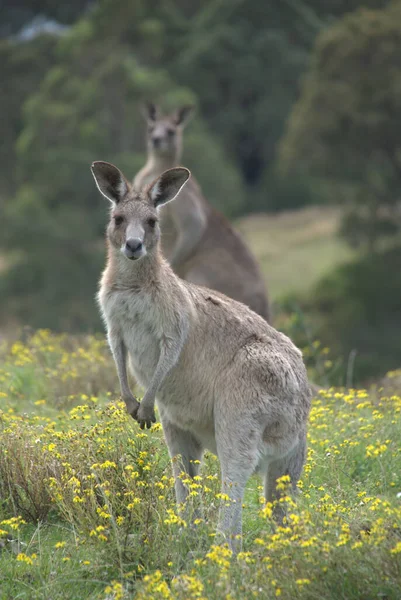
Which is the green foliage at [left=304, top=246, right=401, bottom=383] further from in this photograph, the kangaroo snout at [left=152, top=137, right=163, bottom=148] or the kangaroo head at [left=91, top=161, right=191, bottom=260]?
the kangaroo head at [left=91, top=161, right=191, bottom=260]

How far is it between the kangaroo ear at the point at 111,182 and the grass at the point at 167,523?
1156mm

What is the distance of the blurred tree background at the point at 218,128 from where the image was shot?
23.8 m

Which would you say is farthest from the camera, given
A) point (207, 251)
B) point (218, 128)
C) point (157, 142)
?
point (218, 128)

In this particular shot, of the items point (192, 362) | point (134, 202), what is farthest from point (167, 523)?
point (134, 202)

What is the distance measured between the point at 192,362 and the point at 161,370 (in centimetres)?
21

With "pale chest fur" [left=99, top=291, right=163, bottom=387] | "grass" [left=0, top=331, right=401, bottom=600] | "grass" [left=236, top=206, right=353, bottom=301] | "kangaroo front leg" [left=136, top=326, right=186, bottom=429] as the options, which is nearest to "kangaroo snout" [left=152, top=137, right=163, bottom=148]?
"grass" [left=0, top=331, right=401, bottom=600]

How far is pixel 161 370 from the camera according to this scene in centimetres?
524

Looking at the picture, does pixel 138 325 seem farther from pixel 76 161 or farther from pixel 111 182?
pixel 76 161

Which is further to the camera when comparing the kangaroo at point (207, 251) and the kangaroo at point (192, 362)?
the kangaroo at point (207, 251)

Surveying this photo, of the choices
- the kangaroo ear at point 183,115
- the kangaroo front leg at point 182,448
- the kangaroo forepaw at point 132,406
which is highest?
the kangaroo ear at point 183,115

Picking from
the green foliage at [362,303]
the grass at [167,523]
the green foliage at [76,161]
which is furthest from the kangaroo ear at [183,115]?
the green foliage at [76,161]

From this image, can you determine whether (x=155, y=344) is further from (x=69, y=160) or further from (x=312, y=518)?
(x=69, y=160)

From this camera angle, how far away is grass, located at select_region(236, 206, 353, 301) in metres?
27.2

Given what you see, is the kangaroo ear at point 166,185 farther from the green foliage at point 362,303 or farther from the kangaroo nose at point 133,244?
the green foliage at point 362,303
